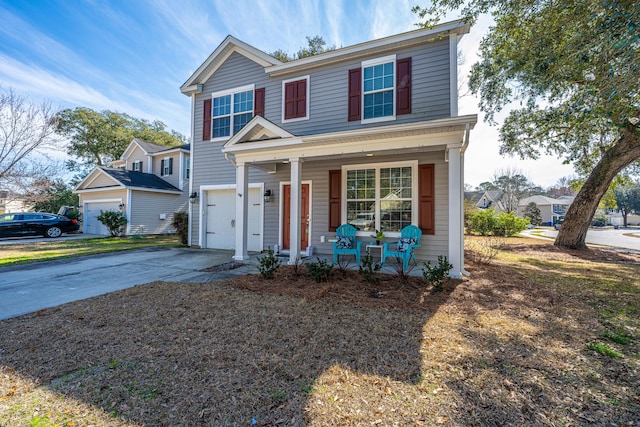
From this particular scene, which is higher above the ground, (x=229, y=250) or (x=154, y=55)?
(x=154, y=55)

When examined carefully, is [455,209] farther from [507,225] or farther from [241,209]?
[507,225]

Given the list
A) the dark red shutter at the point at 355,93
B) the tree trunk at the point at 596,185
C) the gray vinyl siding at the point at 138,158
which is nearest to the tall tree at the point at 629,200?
the tree trunk at the point at 596,185

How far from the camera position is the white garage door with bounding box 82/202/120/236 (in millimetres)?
14336

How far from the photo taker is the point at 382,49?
684 cm

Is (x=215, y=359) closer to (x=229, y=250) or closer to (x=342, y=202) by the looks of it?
(x=342, y=202)

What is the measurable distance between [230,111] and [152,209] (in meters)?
8.93

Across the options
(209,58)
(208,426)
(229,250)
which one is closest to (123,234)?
(229,250)

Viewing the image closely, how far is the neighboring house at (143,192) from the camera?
13742 mm

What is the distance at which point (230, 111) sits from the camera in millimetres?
8797

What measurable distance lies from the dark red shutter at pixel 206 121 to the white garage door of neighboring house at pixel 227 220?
1839 millimetres

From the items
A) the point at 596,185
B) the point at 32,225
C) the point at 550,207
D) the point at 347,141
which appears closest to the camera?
the point at 347,141

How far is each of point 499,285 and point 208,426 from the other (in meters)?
5.11

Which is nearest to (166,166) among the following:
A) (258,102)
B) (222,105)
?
(222,105)

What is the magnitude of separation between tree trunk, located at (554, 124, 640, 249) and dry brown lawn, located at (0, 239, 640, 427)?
23.4ft
